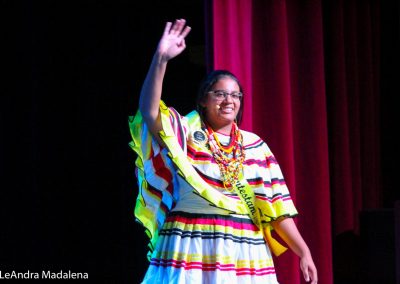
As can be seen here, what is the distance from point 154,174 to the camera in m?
2.53

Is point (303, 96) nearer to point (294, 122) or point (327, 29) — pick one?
point (294, 122)

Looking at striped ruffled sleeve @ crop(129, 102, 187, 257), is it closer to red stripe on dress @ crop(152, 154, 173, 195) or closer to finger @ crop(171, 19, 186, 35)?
red stripe on dress @ crop(152, 154, 173, 195)

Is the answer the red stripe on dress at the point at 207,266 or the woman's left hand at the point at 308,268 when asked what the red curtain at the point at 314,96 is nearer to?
the woman's left hand at the point at 308,268

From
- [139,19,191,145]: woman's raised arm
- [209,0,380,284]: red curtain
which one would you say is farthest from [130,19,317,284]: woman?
[209,0,380,284]: red curtain

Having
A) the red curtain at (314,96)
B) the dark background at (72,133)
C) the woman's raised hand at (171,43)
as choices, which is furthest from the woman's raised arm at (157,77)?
the dark background at (72,133)

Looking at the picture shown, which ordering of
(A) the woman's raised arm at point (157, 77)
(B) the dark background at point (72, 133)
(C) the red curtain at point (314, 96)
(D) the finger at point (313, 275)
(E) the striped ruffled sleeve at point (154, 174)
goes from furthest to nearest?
(C) the red curtain at point (314, 96) < (B) the dark background at point (72, 133) < (D) the finger at point (313, 275) < (E) the striped ruffled sleeve at point (154, 174) < (A) the woman's raised arm at point (157, 77)

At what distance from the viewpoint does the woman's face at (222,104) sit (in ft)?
8.67

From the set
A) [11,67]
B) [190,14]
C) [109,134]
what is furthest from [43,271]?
[190,14]

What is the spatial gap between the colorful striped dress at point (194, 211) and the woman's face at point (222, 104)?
0.19ft

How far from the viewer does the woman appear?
243 centimetres

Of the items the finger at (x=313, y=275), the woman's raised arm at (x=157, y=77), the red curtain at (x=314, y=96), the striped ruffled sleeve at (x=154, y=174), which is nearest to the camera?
the woman's raised arm at (x=157, y=77)

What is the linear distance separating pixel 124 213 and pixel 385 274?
4.53 feet

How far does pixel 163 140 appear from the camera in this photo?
7.96 ft

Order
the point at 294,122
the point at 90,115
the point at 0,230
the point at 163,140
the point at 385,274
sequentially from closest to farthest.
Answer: the point at 163,140 < the point at 0,230 < the point at 90,115 < the point at 385,274 < the point at 294,122
